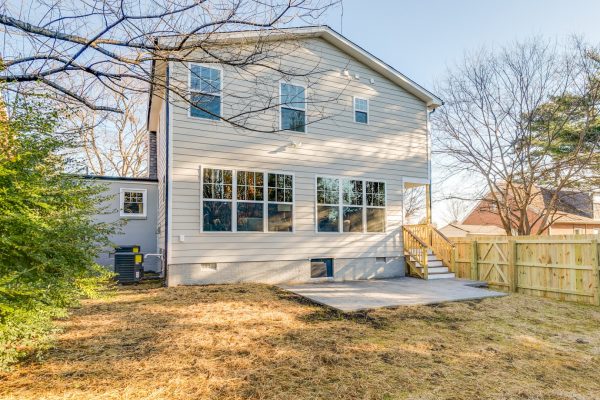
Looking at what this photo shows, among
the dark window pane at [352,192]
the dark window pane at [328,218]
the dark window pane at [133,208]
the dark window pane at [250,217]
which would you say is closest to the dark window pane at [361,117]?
the dark window pane at [352,192]

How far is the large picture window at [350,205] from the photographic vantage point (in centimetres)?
946

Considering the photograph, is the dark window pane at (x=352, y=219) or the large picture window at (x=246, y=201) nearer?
the large picture window at (x=246, y=201)

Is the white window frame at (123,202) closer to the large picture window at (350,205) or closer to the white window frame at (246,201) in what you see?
the white window frame at (246,201)

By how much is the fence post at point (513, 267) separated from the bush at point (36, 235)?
28.4 ft

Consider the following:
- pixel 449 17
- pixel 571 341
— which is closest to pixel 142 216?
pixel 571 341

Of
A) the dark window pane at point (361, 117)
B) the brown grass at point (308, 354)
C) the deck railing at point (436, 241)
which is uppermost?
the dark window pane at point (361, 117)

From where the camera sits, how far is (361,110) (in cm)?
1013

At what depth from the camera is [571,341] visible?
4.64 metres

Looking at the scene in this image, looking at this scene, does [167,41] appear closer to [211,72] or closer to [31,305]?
[31,305]

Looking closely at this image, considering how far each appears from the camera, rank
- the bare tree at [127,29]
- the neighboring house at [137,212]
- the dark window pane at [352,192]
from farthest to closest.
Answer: the neighboring house at [137,212] → the dark window pane at [352,192] → the bare tree at [127,29]

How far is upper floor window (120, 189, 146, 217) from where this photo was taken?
36.4 ft

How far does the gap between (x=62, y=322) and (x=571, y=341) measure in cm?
675

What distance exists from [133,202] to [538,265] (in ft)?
36.6

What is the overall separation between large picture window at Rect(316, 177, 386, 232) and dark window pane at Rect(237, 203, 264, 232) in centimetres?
162
